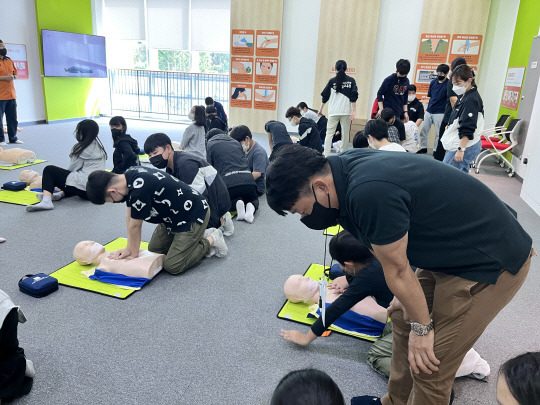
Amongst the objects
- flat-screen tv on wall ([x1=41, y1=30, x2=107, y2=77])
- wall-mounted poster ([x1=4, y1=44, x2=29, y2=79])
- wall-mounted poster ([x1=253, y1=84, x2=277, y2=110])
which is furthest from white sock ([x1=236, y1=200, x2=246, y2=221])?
flat-screen tv on wall ([x1=41, y1=30, x2=107, y2=77])

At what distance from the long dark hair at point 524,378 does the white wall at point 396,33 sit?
761cm

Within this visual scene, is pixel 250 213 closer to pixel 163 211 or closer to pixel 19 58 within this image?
pixel 163 211

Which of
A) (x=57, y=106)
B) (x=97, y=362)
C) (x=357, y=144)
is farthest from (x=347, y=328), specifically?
(x=57, y=106)

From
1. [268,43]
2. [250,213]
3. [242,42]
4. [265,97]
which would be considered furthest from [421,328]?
[242,42]

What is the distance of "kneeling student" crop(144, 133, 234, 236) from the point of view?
3090 millimetres

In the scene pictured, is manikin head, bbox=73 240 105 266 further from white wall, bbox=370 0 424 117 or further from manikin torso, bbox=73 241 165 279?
white wall, bbox=370 0 424 117

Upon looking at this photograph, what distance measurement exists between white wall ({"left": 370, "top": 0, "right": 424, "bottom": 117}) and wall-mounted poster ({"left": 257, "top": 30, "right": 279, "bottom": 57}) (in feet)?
6.56

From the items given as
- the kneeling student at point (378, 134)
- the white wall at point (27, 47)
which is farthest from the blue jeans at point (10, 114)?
the kneeling student at point (378, 134)

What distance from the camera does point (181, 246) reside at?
2.75 meters

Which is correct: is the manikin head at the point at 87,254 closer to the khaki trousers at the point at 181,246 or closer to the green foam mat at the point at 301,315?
the khaki trousers at the point at 181,246

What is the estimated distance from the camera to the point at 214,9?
9016 millimetres

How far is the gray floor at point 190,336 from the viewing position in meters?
1.75

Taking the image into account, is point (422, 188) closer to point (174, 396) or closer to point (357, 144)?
point (174, 396)

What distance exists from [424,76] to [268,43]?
3.14 metres
